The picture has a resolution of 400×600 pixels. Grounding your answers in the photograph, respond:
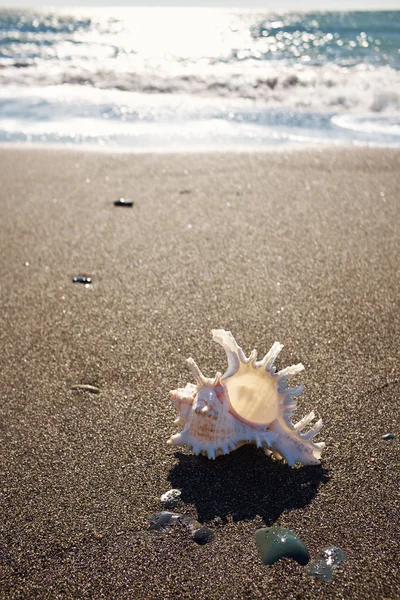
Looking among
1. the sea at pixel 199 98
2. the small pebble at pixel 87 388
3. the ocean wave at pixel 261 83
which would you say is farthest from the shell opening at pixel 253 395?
the ocean wave at pixel 261 83

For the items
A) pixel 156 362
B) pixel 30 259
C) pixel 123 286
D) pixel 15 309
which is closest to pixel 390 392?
pixel 156 362

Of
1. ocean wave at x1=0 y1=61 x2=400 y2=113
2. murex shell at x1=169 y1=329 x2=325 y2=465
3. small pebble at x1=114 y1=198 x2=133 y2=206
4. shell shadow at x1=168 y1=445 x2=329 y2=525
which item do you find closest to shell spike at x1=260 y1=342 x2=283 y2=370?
murex shell at x1=169 y1=329 x2=325 y2=465

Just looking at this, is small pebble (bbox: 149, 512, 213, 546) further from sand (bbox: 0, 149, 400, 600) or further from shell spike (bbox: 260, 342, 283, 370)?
shell spike (bbox: 260, 342, 283, 370)

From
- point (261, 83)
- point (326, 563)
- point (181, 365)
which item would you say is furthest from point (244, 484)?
point (261, 83)

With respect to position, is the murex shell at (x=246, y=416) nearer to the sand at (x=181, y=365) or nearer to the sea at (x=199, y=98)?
the sand at (x=181, y=365)

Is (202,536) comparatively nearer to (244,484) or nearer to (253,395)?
(244,484)

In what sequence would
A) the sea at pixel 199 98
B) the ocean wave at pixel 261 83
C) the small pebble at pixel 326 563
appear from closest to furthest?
the small pebble at pixel 326 563 → the sea at pixel 199 98 → the ocean wave at pixel 261 83
